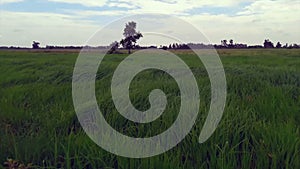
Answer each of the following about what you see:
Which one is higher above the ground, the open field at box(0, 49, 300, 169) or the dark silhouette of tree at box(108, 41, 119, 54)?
the dark silhouette of tree at box(108, 41, 119, 54)

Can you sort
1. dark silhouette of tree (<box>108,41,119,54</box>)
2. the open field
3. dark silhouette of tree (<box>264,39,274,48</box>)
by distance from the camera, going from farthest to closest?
1. dark silhouette of tree (<box>264,39,274,48</box>)
2. dark silhouette of tree (<box>108,41,119,54</box>)
3. the open field

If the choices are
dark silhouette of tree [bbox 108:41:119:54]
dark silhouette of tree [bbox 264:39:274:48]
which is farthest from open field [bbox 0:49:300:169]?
dark silhouette of tree [bbox 264:39:274:48]

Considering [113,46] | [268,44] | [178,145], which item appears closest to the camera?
[178,145]

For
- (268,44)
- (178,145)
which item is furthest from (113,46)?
(268,44)

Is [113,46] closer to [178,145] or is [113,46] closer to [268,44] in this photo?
[178,145]

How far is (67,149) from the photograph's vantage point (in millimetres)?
2158

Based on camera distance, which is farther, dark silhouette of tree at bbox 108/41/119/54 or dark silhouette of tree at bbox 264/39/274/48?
dark silhouette of tree at bbox 264/39/274/48

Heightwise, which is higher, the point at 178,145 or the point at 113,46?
the point at 113,46

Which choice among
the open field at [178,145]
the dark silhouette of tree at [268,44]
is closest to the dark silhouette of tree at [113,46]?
the open field at [178,145]

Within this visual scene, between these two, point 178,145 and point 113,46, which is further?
point 113,46

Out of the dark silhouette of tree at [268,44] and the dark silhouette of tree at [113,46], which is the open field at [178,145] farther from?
the dark silhouette of tree at [268,44]

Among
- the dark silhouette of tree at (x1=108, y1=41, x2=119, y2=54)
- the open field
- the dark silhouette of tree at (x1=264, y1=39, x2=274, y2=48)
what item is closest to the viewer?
the open field

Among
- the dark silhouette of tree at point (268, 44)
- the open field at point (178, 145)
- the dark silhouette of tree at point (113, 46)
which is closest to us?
the open field at point (178, 145)

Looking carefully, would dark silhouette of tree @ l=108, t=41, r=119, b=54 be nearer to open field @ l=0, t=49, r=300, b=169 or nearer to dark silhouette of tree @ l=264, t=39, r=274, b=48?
open field @ l=0, t=49, r=300, b=169
